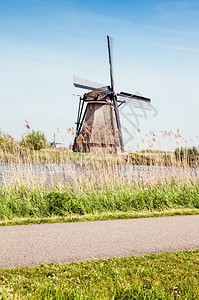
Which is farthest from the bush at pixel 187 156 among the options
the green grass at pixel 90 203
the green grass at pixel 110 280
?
the green grass at pixel 110 280

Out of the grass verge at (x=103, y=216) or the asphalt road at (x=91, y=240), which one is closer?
the asphalt road at (x=91, y=240)

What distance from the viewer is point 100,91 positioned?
86.3 ft

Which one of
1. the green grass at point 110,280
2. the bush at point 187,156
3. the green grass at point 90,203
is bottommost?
the green grass at point 110,280

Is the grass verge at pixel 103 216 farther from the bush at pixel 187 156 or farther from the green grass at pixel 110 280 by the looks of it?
the bush at pixel 187 156

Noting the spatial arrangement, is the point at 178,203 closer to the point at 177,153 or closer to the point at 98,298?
the point at 177,153

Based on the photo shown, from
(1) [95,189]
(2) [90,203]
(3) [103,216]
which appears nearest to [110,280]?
(3) [103,216]

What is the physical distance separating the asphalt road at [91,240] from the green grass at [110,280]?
0.98 feet

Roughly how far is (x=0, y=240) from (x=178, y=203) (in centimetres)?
462

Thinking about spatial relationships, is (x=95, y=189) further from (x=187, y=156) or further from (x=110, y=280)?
(x=110, y=280)

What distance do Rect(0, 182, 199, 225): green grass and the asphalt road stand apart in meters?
0.57

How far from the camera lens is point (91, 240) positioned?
183 inches

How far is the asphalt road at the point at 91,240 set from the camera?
13.3 ft

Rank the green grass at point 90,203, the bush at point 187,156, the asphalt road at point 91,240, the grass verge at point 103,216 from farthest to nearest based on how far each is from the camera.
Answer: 1. the bush at point 187,156
2. the green grass at point 90,203
3. the grass verge at point 103,216
4. the asphalt road at point 91,240

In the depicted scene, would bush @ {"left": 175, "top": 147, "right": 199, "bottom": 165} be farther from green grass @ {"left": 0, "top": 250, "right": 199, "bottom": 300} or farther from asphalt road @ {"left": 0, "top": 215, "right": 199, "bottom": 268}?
green grass @ {"left": 0, "top": 250, "right": 199, "bottom": 300}
